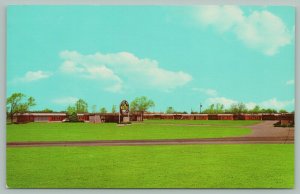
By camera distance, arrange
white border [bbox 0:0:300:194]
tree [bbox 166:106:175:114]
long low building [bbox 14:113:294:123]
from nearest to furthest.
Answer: white border [bbox 0:0:300:194]
long low building [bbox 14:113:294:123]
tree [bbox 166:106:175:114]

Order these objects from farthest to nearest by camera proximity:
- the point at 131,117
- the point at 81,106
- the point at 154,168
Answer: the point at 131,117, the point at 81,106, the point at 154,168

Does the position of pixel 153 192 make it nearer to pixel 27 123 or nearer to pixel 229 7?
pixel 27 123

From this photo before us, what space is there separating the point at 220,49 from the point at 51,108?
7.53 ft

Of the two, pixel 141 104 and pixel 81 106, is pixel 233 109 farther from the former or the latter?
pixel 81 106

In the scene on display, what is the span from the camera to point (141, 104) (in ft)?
32.7

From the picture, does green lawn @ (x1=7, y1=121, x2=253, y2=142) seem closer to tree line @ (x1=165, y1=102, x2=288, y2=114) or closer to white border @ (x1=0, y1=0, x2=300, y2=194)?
tree line @ (x1=165, y1=102, x2=288, y2=114)

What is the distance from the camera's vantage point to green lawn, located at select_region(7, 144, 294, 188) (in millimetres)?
9836

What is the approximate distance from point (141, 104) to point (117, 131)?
49 cm

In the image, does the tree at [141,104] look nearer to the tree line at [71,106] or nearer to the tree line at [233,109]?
the tree line at [71,106]

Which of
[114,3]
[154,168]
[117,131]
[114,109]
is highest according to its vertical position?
[114,3]

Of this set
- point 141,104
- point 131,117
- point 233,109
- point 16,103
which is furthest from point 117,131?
point 233,109

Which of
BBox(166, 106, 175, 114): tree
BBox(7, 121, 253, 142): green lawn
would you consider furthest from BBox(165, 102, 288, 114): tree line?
BBox(7, 121, 253, 142): green lawn

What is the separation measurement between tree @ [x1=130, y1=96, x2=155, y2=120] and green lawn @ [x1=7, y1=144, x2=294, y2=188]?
585mm

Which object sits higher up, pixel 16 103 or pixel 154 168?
pixel 16 103
